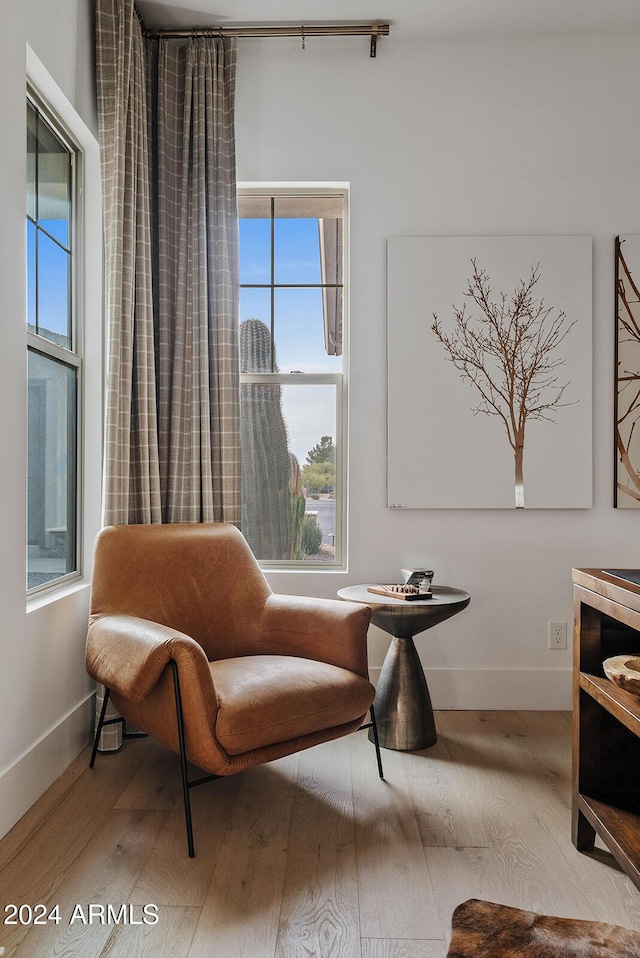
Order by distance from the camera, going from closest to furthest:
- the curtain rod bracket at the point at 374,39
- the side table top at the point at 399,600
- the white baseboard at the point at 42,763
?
the white baseboard at the point at 42,763 → the side table top at the point at 399,600 → the curtain rod bracket at the point at 374,39

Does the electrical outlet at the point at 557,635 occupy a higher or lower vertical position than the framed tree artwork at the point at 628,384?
lower

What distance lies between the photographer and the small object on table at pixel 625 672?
1.51 meters

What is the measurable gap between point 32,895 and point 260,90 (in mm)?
3086

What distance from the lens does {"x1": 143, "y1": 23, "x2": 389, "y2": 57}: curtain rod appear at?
2.96 m

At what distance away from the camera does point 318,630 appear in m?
2.38

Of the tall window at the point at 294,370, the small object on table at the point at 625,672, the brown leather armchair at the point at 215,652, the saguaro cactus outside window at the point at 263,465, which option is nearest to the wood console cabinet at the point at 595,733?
the small object on table at the point at 625,672

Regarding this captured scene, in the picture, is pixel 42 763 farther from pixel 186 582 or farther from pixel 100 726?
pixel 186 582

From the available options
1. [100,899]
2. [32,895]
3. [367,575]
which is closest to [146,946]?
[100,899]

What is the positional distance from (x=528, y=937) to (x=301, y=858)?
96 cm

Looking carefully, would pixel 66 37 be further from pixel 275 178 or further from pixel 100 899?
pixel 100 899

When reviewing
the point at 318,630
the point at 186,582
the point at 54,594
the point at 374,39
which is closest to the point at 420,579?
the point at 318,630

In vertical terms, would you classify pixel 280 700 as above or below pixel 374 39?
below

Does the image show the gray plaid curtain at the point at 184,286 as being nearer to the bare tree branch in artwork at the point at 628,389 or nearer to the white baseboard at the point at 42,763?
the white baseboard at the point at 42,763

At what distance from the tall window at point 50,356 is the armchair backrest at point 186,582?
0.23 metres
